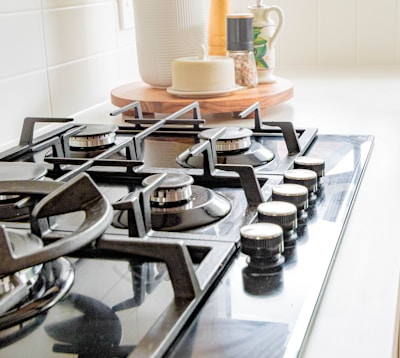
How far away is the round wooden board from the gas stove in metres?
0.38

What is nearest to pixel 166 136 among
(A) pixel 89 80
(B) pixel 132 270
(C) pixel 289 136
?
(C) pixel 289 136

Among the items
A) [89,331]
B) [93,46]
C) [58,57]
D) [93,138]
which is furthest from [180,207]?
[93,46]

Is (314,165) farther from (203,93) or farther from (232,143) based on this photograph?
(203,93)

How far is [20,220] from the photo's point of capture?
2.49 ft

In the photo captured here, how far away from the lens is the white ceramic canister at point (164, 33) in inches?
56.4

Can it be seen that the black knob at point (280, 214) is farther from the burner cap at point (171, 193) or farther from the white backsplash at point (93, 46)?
the white backsplash at point (93, 46)

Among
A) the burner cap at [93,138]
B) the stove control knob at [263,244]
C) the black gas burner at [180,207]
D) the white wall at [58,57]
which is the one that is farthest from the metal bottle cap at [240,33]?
the stove control knob at [263,244]

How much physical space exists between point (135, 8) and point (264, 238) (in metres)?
0.94

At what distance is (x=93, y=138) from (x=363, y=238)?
495mm

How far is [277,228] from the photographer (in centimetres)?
65

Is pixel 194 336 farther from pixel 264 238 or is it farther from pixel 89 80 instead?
pixel 89 80

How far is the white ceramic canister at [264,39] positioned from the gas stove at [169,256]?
59 centimetres

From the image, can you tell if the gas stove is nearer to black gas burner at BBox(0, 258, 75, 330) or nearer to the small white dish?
black gas burner at BBox(0, 258, 75, 330)

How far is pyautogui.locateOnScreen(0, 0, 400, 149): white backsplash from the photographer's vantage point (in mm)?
1231
